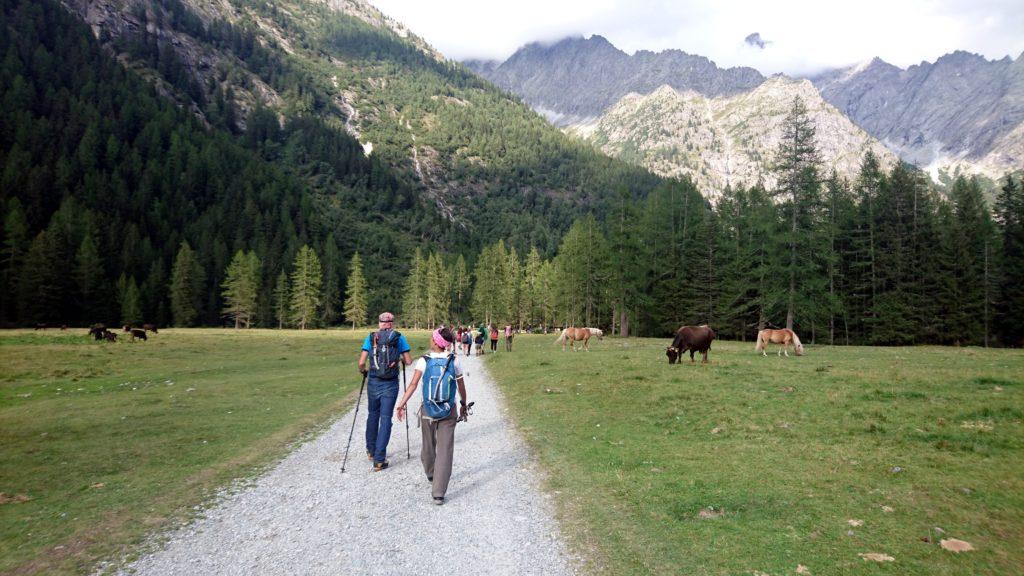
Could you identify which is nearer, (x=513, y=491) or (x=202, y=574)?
(x=202, y=574)

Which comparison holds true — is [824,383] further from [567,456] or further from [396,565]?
[396,565]

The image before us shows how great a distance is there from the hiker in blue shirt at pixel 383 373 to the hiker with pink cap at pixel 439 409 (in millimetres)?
1479

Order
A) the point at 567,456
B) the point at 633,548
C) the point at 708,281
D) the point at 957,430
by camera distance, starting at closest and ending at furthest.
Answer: the point at 633,548, the point at 957,430, the point at 567,456, the point at 708,281

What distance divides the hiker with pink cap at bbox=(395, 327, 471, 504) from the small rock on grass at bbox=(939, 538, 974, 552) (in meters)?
7.26

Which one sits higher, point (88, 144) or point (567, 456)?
point (88, 144)

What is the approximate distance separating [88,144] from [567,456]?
182041 mm

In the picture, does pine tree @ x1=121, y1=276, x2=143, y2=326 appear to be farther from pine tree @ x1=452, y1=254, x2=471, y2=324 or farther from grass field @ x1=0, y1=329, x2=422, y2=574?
pine tree @ x1=452, y1=254, x2=471, y2=324

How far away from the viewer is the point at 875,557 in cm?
598

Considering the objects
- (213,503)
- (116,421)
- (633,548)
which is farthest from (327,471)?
(116,421)

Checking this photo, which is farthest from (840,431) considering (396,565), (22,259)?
(22,259)

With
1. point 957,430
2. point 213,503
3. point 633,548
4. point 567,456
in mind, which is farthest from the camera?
point 567,456

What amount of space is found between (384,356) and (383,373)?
0.41 metres

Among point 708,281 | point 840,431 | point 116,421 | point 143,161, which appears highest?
point 143,161

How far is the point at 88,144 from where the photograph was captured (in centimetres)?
13650
